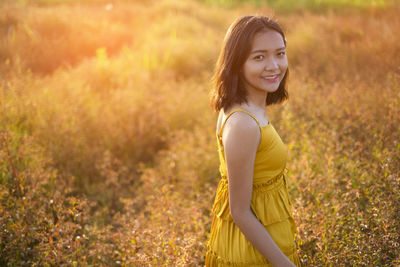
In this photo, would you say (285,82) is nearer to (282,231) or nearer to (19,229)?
(282,231)

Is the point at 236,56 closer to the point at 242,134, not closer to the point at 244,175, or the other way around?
the point at 242,134

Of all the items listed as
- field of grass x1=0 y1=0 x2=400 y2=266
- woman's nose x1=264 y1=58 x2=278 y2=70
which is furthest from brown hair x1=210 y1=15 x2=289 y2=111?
field of grass x1=0 y1=0 x2=400 y2=266

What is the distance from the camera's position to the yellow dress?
157 centimetres

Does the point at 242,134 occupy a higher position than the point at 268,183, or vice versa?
the point at 242,134

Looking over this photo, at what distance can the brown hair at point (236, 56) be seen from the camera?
1562 mm

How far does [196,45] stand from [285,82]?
683 centimetres

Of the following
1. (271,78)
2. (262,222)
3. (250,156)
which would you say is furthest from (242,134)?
(262,222)

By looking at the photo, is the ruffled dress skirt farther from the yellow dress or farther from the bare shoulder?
the bare shoulder

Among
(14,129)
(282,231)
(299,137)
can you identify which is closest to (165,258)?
(282,231)

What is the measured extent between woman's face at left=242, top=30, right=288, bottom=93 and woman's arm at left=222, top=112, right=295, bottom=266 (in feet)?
0.78

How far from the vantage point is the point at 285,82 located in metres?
2.09

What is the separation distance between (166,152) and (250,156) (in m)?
3.08

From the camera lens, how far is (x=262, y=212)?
163cm

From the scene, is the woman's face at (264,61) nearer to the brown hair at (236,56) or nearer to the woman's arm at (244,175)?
the brown hair at (236,56)
